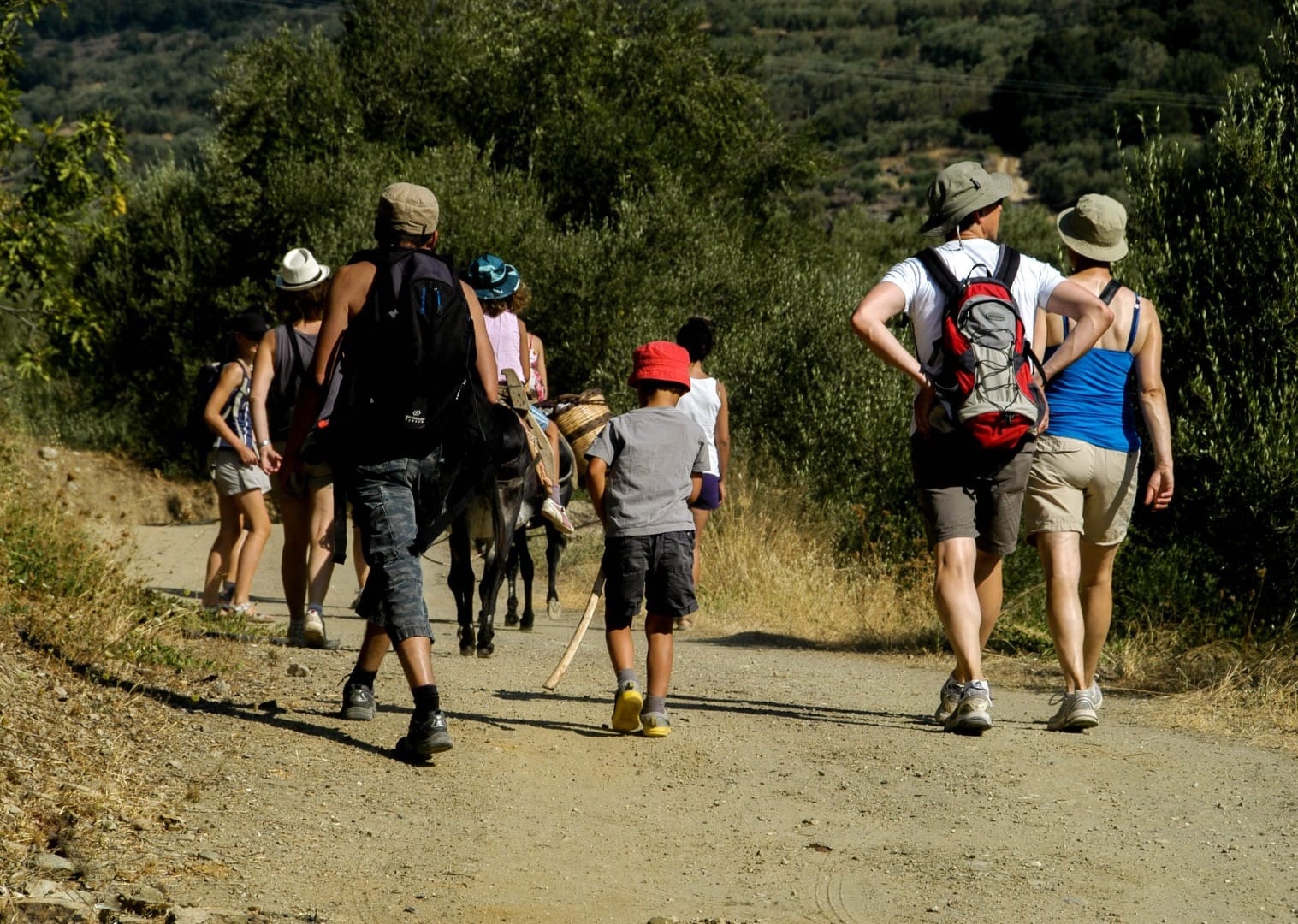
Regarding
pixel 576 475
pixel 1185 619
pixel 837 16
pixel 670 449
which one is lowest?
pixel 1185 619

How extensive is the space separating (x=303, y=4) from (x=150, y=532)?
330 ft

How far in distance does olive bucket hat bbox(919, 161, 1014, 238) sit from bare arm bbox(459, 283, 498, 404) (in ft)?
6.31

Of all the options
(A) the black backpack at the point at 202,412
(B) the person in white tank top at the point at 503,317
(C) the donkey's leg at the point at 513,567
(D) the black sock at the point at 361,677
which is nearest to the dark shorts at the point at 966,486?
(D) the black sock at the point at 361,677

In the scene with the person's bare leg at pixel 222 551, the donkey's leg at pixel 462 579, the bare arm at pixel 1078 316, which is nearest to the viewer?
the bare arm at pixel 1078 316

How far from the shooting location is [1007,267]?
257 inches

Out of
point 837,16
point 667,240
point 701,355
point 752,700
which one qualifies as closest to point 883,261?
point 667,240

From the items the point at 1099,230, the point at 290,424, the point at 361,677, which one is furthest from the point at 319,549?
the point at 1099,230

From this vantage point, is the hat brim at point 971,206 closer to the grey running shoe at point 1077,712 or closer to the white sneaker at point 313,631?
the grey running shoe at point 1077,712

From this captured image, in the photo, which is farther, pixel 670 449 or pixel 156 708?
pixel 670 449

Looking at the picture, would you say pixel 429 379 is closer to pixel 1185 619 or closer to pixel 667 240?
pixel 1185 619

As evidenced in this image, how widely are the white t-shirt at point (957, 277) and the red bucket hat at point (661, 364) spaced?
1.01m

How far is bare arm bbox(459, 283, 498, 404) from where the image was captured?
6051 millimetres

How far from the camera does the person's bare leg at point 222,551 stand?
10.6m

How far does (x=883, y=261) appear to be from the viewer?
38469mm
